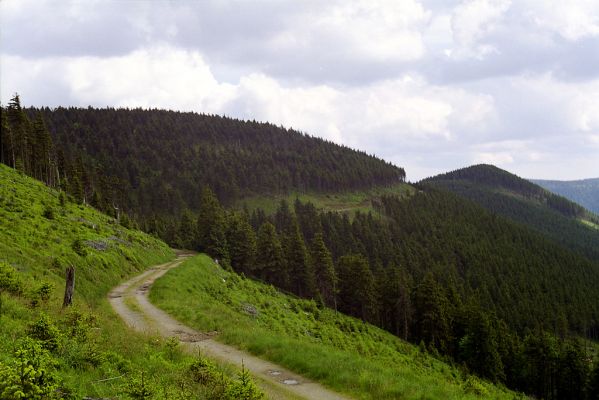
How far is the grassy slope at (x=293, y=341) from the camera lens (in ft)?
48.4

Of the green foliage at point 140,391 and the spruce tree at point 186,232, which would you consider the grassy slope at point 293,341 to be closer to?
the green foliage at point 140,391

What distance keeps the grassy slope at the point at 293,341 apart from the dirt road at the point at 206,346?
0.59m

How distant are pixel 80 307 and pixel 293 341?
444 inches

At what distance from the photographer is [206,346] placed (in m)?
19.2

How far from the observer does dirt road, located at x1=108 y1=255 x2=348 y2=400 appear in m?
14.4

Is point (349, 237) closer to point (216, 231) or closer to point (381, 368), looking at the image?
point (216, 231)

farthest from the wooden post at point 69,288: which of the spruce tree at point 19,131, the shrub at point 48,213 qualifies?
the spruce tree at point 19,131

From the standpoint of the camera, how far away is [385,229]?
519 ft

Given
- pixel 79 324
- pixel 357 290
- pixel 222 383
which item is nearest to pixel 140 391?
pixel 222 383

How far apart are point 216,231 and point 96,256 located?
4190 centimetres

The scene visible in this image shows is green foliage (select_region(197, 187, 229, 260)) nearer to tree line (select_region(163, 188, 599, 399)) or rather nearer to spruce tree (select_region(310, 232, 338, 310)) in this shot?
tree line (select_region(163, 188, 599, 399))

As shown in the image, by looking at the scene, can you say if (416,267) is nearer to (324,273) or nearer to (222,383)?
(324,273)

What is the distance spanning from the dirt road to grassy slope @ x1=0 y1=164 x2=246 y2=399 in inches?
52.5

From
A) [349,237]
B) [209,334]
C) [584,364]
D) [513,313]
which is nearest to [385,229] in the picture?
[349,237]
